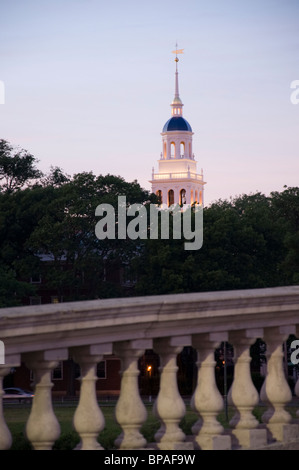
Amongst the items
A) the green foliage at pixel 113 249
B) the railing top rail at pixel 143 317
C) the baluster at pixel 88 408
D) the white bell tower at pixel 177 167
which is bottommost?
the baluster at pixel 88 408

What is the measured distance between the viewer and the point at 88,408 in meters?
7.30

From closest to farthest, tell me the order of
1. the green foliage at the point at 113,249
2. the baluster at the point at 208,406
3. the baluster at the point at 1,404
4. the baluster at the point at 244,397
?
the baluster at the point at 1,404
the baluster at the point at 208,406
the baluster at the point at 244,397
the green foliage at the point at 113,249

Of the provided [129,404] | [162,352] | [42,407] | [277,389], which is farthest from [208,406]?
[42,407]

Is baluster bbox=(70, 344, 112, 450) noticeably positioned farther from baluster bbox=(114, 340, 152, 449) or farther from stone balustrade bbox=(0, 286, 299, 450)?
baluster bbox=(114, 340, 152, 449)

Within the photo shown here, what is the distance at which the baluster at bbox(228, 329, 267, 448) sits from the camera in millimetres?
8453

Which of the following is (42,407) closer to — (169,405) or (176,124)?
(169,405)

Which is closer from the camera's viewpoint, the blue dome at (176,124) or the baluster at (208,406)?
the baluster at (208,406)

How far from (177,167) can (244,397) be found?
188 m

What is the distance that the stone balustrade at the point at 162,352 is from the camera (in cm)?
705

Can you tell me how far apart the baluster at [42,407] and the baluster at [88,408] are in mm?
238

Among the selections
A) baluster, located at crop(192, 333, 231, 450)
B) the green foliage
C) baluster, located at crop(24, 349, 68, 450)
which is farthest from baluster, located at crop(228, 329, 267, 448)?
the green foliage

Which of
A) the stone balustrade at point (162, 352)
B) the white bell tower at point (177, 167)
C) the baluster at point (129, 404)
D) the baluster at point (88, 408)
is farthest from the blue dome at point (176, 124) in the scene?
the baluster at point (88, 408)

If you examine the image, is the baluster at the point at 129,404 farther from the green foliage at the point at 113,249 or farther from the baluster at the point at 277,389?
the green foliage at the point at 113,249
